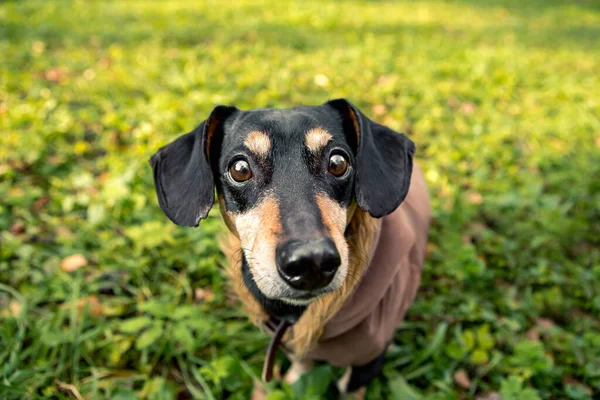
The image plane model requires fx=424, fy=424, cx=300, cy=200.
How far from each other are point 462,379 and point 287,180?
1.70m

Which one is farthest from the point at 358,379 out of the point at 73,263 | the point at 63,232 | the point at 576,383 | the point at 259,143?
the point at 63,232

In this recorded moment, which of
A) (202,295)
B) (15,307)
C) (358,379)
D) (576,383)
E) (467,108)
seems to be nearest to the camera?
(358,379)

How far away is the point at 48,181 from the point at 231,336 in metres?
2.26

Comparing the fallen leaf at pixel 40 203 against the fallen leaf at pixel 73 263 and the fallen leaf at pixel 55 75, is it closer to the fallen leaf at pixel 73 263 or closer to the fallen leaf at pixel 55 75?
the fallen leaf at pixel 73 263

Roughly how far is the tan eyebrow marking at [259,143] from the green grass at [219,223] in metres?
1.17

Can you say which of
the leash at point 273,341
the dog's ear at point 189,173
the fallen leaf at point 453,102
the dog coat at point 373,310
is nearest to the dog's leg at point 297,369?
the dog coat at point 373,310

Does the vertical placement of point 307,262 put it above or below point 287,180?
Answer: below

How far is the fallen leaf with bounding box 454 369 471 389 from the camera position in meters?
2.51

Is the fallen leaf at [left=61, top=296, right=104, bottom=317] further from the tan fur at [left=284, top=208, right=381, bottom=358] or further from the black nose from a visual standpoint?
the black nose

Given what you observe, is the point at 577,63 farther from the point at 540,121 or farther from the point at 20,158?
the point at 20,158

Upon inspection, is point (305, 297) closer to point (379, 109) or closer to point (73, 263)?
point (73, 263)

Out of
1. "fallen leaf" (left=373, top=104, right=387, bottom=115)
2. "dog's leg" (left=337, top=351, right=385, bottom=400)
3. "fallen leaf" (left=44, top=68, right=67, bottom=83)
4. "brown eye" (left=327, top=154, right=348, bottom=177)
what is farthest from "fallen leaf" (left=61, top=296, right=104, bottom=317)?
"fallen leaf" (left=44, top=68, right=67, bottom=83)

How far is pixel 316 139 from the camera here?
1.88 metres

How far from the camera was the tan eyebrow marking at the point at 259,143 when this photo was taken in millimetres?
1868
